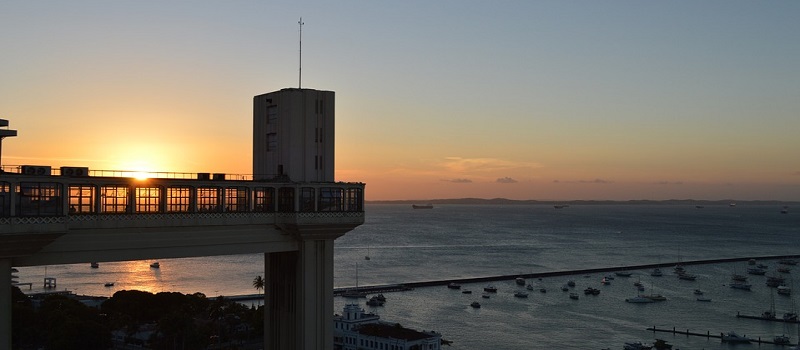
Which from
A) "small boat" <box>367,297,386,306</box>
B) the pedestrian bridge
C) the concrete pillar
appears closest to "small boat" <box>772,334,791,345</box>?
"small boat" <box>367,297,386,306</box>

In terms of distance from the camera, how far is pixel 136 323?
66125 millimetres

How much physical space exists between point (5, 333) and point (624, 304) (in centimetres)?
9752

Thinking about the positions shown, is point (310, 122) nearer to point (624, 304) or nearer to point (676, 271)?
point (624, 304)

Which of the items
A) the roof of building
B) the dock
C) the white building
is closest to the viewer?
the white building

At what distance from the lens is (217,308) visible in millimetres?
70812

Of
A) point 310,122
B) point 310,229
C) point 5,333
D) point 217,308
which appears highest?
point 310,122

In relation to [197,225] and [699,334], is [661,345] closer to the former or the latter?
[699,334]

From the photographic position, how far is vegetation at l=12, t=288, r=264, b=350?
5862cm

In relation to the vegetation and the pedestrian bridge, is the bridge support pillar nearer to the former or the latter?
the pedestrian bridge

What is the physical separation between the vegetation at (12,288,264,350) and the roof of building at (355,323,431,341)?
9.95 metres

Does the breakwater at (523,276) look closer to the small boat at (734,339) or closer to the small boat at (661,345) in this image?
the small boat at (661,345)

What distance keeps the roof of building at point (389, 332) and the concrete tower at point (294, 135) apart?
39.2 m

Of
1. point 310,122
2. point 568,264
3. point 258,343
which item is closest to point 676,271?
point 568,264

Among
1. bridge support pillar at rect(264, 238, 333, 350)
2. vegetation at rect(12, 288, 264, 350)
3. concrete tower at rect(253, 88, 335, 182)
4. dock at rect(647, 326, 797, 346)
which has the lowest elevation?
dock at rect(647, 326, 797, 346)
